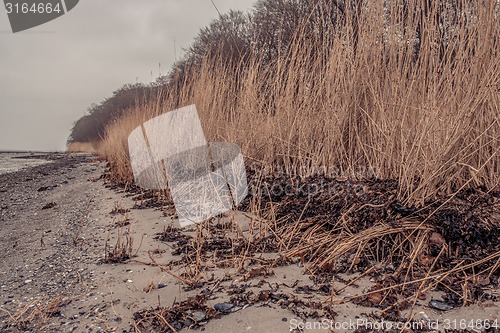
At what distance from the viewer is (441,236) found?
2.01 m

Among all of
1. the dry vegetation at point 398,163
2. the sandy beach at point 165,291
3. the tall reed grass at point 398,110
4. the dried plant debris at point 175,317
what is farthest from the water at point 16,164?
the dried plant debris at point 175,317

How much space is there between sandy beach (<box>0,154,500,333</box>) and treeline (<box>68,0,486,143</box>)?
1546mm

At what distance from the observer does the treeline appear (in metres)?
2.67

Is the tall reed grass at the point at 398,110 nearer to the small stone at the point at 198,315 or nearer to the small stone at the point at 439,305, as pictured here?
the small stone at the point at 439,305

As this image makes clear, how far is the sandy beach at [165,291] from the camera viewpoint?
62.2 inches

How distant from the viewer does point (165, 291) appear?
2.01 meters

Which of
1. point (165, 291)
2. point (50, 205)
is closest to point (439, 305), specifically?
point (165, 291)

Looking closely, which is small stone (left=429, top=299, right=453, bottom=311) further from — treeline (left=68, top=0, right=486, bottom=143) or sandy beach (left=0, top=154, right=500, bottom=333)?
treeline (left=68, top=0, right=486, bottom=143)

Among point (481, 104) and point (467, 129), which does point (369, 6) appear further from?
point (467, 129)

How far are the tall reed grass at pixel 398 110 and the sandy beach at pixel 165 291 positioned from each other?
754 mm

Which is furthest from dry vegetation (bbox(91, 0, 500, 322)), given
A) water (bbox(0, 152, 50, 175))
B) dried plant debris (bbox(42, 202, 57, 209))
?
water (bbox(0, 152, 50, 175))

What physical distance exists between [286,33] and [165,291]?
207 inches

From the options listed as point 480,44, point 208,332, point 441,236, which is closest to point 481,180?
point 441,236

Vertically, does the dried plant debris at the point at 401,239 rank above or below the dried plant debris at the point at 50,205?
above
